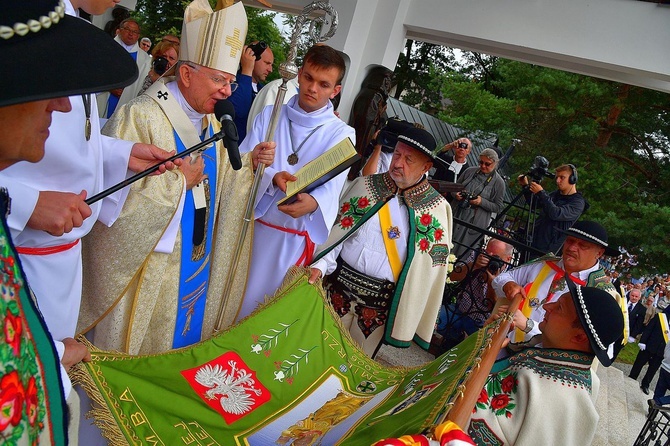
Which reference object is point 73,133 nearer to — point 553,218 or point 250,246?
point 250,246

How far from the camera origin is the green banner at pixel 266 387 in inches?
85.4

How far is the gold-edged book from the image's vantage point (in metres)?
3.12

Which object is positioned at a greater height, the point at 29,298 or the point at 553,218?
the point at 29,298

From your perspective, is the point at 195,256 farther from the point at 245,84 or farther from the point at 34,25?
the point at 245,84

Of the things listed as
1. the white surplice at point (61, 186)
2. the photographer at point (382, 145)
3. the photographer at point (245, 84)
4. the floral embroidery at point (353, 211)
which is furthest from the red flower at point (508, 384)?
the photographer at point (245, 84)

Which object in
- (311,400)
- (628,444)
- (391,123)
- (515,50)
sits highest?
(515,50)

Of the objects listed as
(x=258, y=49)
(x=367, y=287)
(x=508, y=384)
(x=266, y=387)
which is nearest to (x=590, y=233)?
(x=367, y=287)

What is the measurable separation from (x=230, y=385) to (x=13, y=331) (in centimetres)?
157

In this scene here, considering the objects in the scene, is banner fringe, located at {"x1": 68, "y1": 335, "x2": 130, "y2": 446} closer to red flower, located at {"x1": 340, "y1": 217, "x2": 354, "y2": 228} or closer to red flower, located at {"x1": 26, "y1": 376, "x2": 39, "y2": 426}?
red flower, located at {"x1": 26, "y1": 376, "x2": 39, "y2": 426}

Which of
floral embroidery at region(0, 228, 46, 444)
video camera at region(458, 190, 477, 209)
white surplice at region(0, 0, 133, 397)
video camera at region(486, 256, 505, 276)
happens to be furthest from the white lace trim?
video camera at region(458, 190, 477, 209)

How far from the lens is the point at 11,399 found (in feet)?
3.20

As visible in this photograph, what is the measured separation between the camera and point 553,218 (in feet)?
20.1

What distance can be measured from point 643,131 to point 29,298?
53.5ft

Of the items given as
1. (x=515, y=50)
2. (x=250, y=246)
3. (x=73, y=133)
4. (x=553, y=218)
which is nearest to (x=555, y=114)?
(x=515, y=50)
